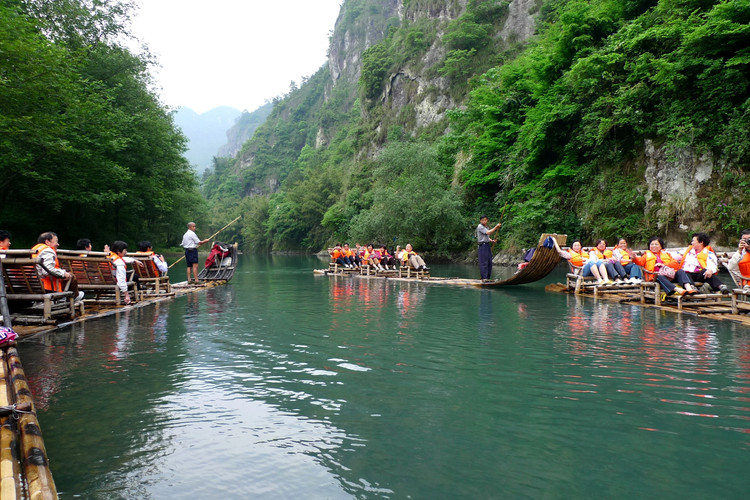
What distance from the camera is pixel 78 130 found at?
22719mm

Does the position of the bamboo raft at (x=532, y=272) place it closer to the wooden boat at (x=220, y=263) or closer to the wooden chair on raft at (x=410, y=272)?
the wooden chair on raft at (x=410, y=272)

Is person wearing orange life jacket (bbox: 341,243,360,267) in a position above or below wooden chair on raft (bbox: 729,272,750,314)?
above

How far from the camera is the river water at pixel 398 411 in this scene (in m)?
2.88

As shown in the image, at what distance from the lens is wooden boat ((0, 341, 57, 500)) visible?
220 centimetres

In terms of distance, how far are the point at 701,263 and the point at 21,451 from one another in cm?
1111

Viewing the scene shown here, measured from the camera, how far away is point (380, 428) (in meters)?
3.66

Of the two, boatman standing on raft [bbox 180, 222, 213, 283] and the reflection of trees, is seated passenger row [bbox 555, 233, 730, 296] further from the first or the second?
boatman standing on raft [bbox 180, 222, 213, 283]

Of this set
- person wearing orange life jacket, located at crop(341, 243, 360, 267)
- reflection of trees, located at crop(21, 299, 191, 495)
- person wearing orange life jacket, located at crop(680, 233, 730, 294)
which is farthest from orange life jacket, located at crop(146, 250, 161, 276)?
person wearing orange life jacket, located at crop(680, 233, 730, 294)

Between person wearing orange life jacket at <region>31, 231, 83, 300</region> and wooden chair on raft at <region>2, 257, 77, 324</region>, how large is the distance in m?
0.12

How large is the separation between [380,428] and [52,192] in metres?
24.1

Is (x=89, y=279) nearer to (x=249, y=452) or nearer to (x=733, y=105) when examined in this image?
(x=249, y=452)

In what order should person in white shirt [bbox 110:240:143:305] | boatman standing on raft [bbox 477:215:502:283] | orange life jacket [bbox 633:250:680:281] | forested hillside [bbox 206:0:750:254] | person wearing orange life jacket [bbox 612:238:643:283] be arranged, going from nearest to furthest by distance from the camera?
orange life jacket [bbox 633:250:680:281], person in white shirt [bbox 110:240:143:305], person wearing orange life jacket [bbox 612:238:643:283], boatman standing on raft [bbox 477:215:502:283], forested hillside [bbox 206:0:750:254]

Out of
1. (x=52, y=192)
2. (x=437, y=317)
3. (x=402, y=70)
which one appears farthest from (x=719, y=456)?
(x=402, y=70)

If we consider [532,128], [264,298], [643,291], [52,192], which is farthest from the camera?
[532,128]
